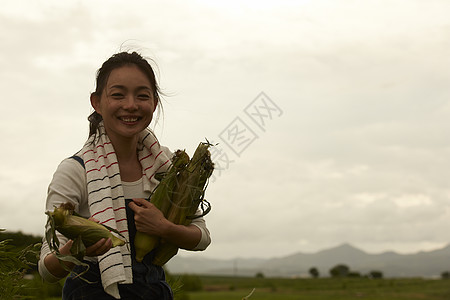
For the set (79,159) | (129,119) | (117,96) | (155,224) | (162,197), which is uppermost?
(117,96)

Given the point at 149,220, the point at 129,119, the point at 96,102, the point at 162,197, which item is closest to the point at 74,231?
the point at 149,220

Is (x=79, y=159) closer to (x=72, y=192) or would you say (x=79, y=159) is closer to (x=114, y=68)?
(x=72, y=192)

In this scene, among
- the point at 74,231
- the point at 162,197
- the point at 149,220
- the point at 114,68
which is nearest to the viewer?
the point at 74,231

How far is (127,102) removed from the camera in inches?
101

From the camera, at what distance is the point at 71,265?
7.54 feet

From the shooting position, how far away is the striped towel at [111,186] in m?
2.35

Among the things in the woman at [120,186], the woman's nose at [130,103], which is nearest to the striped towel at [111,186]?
the woman at [120,186]

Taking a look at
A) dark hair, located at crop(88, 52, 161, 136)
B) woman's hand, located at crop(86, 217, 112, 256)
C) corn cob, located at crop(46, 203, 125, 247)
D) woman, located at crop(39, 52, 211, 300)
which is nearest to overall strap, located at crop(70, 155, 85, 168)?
woman, located at crop(39, 52, 211, 300)

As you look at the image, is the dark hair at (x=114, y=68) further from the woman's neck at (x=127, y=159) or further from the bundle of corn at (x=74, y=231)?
the bundle of corn at (x=74, y=231)

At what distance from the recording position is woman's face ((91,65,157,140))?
8.43 feet

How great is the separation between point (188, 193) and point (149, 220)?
0.25m

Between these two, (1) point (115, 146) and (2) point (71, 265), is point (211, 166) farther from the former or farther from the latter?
(2) point (71, 265)

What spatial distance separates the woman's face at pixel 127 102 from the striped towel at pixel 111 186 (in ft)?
0.41

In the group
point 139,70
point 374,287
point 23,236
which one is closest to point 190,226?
point 139,70
